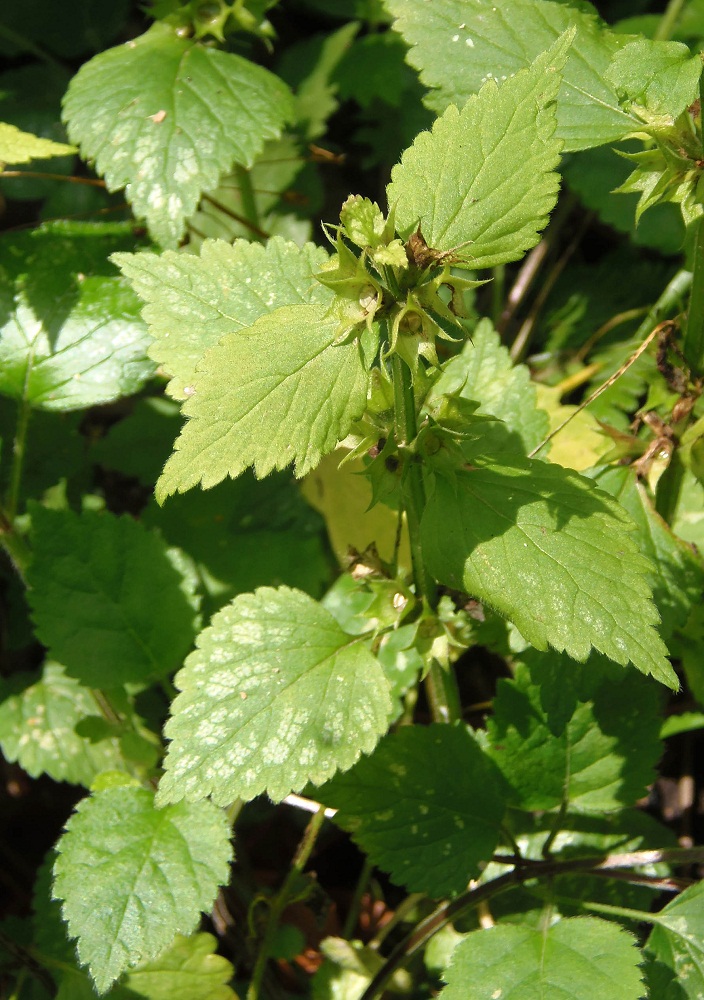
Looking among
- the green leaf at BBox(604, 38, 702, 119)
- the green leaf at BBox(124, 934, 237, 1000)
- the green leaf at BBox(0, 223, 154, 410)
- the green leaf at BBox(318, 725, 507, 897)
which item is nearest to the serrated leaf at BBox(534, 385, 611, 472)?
the green leaf at BBox(318, 725, 507, 897)

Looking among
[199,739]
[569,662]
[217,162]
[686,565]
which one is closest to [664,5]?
[217,162]

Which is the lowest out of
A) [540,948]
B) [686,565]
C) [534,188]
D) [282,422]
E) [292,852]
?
[292,852]

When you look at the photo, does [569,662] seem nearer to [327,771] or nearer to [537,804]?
[537,804]

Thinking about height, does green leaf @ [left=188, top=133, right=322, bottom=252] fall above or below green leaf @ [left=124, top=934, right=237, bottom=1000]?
above

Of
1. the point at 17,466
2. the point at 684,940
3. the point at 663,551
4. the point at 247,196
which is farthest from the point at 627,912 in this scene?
the point at 247,196

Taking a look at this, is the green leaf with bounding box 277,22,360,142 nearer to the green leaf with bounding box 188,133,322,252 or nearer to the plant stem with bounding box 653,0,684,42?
the green leaf with bounding box 188,133,322,252

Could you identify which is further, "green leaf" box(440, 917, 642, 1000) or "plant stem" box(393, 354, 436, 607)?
"green leaf" box(440, 917, 642, 1000)

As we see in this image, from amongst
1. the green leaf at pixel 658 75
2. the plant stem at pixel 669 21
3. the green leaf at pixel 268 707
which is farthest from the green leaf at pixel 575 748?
the plant stem at pixel 669 21
